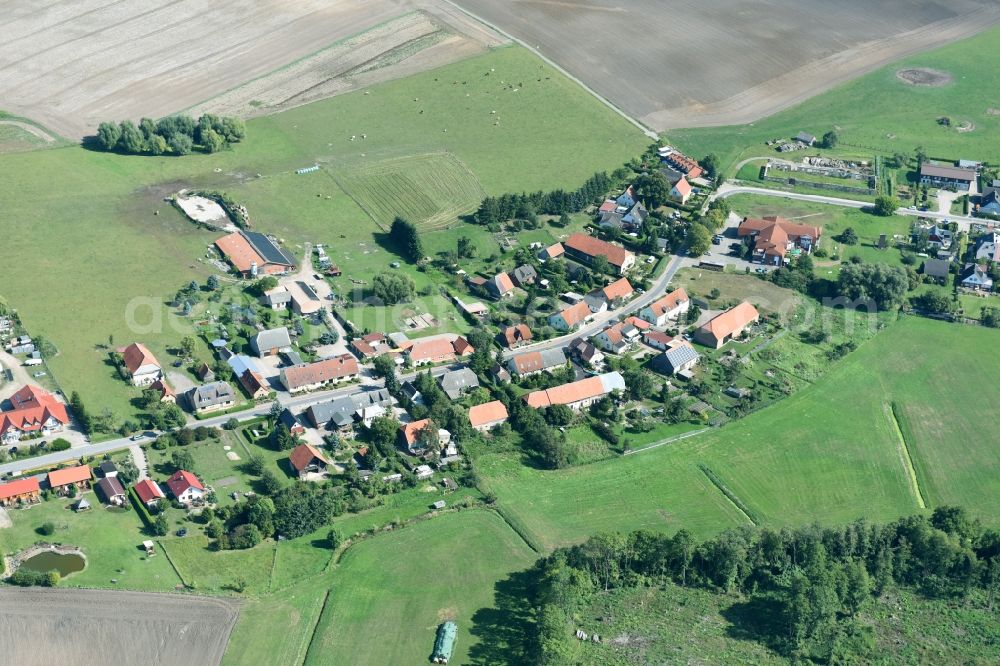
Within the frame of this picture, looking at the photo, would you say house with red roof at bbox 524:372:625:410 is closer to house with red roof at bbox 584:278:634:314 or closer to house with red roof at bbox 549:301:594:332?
house with red roof at bbox 549:301:594:332

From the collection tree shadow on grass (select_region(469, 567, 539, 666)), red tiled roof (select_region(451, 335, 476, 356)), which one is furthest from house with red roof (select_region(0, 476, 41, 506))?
red tiled roof (select_region(451, 335, 476, 356))

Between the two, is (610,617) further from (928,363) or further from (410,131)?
(410,131)

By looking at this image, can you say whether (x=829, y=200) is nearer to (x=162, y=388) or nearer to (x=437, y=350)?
(x=437, y=350)

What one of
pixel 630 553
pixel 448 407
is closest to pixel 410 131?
pixel 448 407

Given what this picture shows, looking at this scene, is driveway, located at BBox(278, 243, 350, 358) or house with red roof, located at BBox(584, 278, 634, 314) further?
house with red roof, located at BBox(584, 278, 634, 314)

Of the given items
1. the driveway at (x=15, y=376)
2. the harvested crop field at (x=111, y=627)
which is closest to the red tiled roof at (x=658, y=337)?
the harvested crop field at (x=111, y=627)

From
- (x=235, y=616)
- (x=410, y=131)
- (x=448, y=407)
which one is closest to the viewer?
(x=235, y=616)
